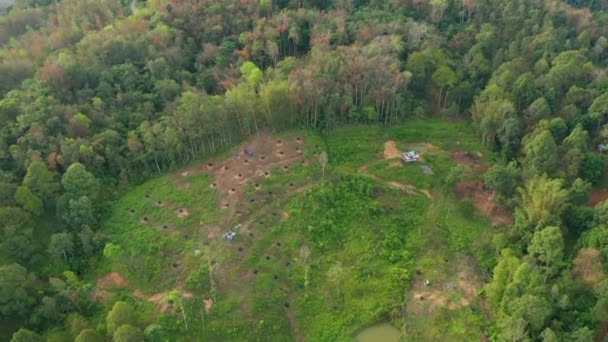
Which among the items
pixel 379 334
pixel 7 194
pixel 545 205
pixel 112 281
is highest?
pixel 7 194

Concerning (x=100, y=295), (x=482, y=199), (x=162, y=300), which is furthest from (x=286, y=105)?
(x=100, y=295)

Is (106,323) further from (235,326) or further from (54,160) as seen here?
(54,160)

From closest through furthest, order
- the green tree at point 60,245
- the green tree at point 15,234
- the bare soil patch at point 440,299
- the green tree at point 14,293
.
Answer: the green tree at point 14,293, the bare soil patch at point 440,299, the green tree at point 15,234, the green tree at point 60,245

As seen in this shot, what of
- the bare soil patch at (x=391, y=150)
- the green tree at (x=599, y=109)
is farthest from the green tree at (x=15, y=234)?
the green tree at (x=599, y=109)

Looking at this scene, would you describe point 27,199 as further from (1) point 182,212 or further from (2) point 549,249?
(2) point 549,249

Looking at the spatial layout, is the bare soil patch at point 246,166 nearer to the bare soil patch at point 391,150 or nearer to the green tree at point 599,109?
the bare soil patch at point 391,150
